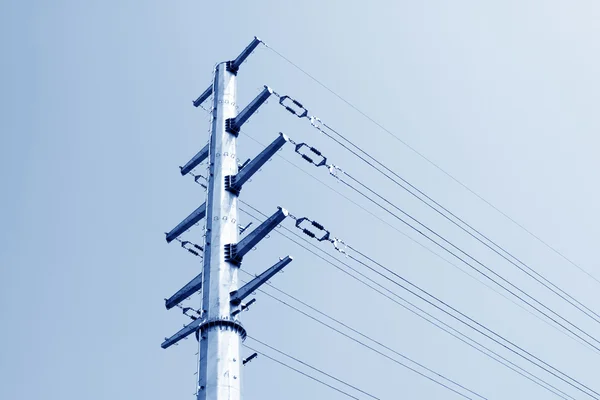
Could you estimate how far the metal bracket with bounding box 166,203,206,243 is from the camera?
28000 millimetres

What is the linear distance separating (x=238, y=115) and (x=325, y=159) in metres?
4.27

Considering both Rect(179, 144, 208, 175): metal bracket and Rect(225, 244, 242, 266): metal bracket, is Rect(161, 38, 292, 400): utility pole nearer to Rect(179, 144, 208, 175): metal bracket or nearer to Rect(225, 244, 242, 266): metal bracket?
Rect(225, 244, 242, 266): metal bracket

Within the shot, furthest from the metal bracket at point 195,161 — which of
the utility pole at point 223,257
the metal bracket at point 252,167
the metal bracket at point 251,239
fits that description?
the metal bracket at point 251,239

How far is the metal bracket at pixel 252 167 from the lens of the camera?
83.7 feet

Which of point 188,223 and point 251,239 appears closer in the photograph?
point 251,239

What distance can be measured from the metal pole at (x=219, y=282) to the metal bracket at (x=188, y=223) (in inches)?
90.7

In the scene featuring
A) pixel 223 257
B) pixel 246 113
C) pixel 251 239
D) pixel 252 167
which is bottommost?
pixel 223 257

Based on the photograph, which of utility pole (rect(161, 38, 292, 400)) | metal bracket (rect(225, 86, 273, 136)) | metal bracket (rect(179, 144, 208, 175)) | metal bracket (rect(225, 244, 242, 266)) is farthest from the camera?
metal bracket (rect(179, 144, 208, 175))

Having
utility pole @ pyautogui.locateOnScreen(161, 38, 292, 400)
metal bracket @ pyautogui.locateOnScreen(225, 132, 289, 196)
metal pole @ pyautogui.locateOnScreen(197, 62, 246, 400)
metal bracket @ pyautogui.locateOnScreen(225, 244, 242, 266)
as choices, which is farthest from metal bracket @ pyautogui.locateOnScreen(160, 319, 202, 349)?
metal bracket @ pyautogui.locateOnScreen(225, 132, 289, 196)

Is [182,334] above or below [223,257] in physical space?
below

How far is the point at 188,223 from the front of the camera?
28.6 metres

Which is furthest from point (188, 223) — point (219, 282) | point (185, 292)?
point (219, 282)

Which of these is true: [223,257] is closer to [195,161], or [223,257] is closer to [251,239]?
[251,239]

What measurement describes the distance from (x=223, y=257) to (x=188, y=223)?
5708 mm
